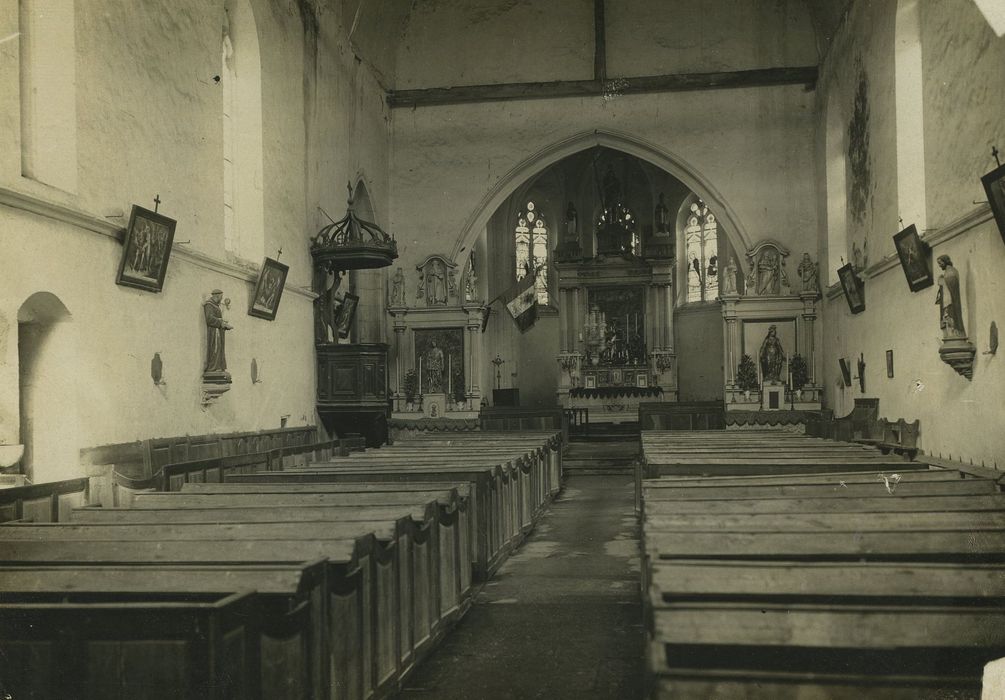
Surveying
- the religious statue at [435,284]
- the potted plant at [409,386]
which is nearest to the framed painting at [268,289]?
the potted plant at [409,386]

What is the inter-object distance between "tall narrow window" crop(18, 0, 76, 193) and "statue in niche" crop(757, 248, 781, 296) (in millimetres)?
12088

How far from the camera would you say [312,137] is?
42.5 ft

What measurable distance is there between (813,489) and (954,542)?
1267 millimetres

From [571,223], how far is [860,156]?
11.4 meters

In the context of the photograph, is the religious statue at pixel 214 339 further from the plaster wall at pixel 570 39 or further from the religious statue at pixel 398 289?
the plaster wall at pixel 570 39

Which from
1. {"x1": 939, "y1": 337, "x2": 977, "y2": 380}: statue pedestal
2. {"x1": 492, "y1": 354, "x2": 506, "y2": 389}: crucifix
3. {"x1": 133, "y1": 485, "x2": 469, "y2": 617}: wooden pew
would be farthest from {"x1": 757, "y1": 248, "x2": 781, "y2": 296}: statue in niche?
{"x1": 133, "y1": 485, "x2": 469, "y2": 617}: wooden pew

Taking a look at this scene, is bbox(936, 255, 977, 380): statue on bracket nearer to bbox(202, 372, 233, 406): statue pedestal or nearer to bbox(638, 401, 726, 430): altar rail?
bbox(202, 372, 233, 406): statue pedestal

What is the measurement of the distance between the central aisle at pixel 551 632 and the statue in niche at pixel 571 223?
16.0 m

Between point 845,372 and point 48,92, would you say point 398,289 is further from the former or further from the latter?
point 48,92

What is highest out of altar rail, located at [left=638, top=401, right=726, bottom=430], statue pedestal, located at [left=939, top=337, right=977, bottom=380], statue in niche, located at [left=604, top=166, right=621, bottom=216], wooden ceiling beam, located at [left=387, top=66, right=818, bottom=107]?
wooden ceiling beam, located at [left=387, top=66, right=818, bottom=107]

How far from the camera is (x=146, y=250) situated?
26.5 feet

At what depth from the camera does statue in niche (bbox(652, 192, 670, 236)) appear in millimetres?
22797

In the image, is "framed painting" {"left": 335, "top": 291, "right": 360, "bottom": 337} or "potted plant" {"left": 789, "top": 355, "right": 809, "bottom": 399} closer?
"framed painting" {"left": 335, "top": 291, "right": 360, "bottom": 337}

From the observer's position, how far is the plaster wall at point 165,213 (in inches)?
261
